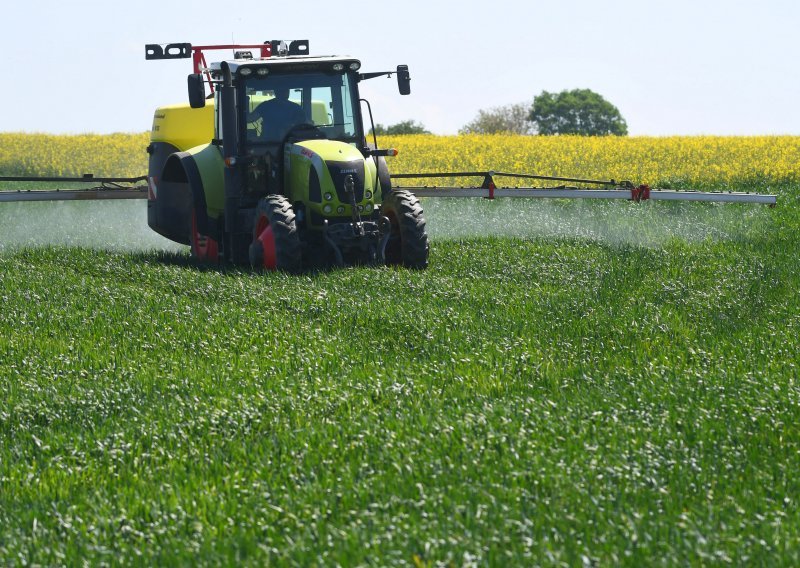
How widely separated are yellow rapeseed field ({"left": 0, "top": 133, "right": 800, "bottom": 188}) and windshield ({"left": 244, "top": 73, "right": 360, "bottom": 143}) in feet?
47.1

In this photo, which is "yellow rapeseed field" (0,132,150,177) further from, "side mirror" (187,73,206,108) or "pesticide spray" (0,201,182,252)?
"side mirror" (187,73,206,108)

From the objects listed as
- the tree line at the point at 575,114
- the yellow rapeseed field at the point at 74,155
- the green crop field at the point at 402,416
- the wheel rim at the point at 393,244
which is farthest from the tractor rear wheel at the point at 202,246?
the tree line at the point at 575,114

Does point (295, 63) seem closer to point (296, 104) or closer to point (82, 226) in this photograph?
point (296, 104)

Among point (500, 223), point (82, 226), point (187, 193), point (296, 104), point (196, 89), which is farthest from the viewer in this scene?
point (82, 226)

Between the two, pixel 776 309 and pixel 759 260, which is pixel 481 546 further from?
pixel 759 260

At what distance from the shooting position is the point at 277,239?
11789 mm

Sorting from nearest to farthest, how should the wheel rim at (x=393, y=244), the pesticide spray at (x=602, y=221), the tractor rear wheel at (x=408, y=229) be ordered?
the tractor rear wheel at (x=408, y=229) → the wheel rim at (x=393, y=244) → the pesticide spray at (x=602, y=221)

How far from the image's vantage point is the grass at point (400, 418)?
4828 millimetres

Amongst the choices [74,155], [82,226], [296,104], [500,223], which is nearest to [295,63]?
[296,104]

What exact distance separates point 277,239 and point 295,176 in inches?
35.3

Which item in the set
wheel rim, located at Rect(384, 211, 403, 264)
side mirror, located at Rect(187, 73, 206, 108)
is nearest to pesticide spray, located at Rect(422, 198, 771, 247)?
wheel rim, located at Rect(384, 211, 403, 264)

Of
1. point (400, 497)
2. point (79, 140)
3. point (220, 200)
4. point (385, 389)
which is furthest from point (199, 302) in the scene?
point (79, 140)

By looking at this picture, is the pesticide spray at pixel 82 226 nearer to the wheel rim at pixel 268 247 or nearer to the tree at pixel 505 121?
the wheel rim at pixel 268 247

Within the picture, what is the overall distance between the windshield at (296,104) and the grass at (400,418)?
173 centimetres
